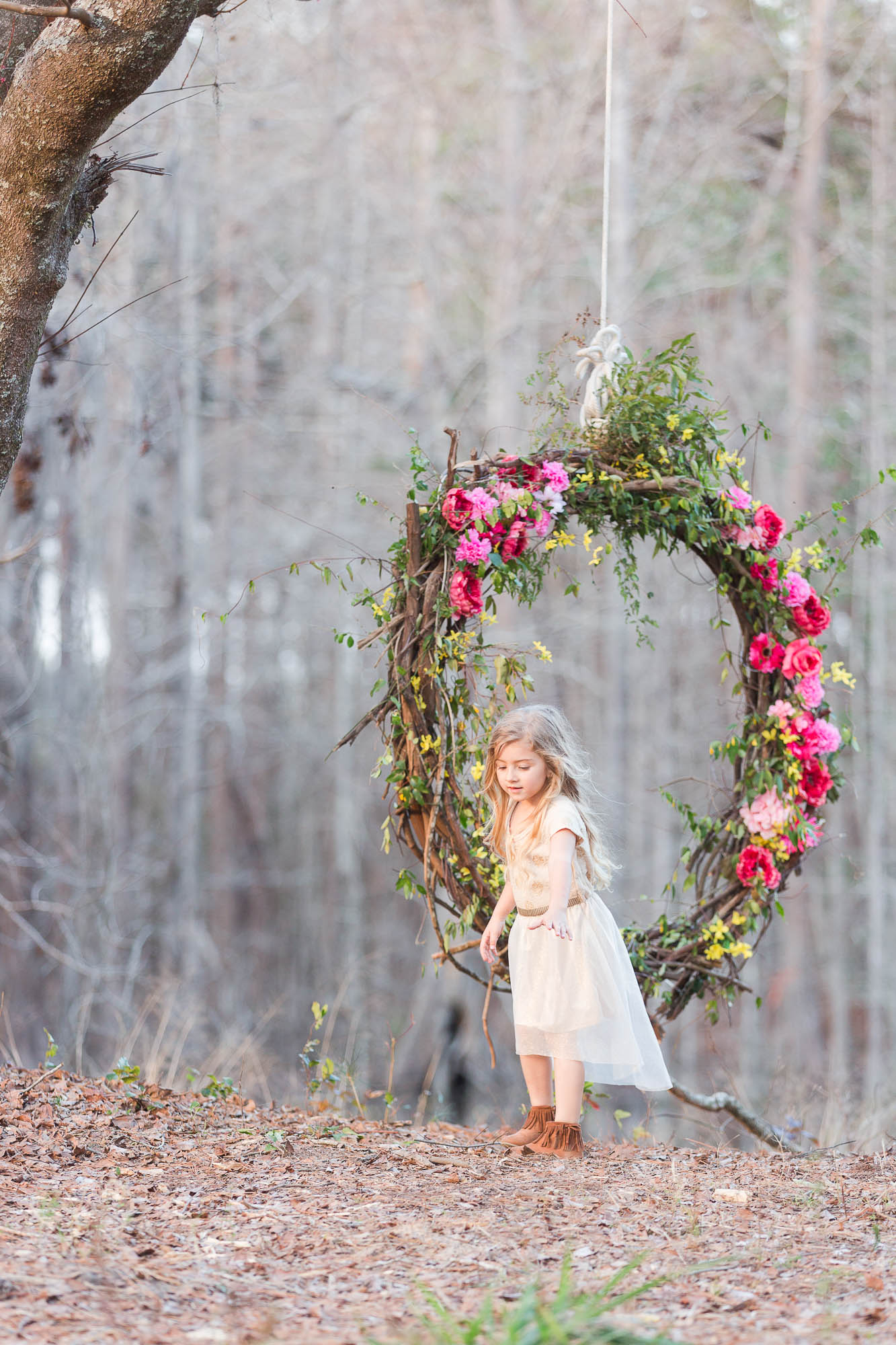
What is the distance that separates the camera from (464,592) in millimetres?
3785

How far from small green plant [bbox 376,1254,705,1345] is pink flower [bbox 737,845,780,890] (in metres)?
2.07

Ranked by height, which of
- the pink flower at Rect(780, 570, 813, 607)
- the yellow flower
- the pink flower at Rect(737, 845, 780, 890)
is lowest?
the pink flower at Rect(737, 845, 780, 890)


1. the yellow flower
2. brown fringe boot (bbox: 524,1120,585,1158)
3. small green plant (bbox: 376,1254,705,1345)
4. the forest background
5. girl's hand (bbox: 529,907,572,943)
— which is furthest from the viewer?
the forest background

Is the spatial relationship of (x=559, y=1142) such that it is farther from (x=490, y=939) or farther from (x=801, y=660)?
(x=801, y=660)

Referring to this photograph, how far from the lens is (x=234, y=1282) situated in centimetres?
229

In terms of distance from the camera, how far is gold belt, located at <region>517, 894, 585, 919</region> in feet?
12.0

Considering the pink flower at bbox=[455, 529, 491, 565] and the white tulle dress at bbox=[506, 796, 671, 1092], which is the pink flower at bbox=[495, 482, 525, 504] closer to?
the pink flower at bbox=[455, 529, 491, 565]

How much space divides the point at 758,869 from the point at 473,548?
146cm

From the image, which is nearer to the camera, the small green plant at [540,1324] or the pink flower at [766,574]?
the small green plant at [540,1324]

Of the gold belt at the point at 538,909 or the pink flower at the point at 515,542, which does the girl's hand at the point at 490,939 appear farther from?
the pink flower at the point at 515,542

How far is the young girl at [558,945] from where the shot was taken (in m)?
3.58

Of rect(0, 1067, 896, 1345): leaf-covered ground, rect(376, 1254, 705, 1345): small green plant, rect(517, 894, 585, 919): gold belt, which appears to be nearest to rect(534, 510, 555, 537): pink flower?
rect(517, 894, 585, 919): gold belt

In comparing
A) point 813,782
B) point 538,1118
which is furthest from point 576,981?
point 813,782

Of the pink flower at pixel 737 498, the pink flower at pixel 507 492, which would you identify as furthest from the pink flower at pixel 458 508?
the pink flower at pixel 737 498
